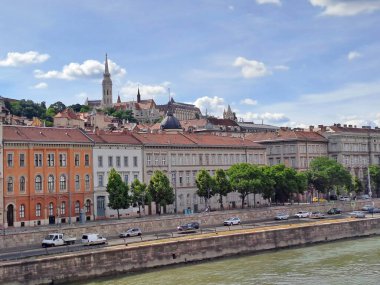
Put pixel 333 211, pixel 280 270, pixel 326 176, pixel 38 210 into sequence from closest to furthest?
1. pixel 280 270
2. pixel 38 210
3. pixel 333 211
4. pixel 326 176

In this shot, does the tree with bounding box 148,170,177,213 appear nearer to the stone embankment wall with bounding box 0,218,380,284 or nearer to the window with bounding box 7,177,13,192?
the window with bounding box 7,177,13,192

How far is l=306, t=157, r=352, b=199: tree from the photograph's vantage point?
100 meters

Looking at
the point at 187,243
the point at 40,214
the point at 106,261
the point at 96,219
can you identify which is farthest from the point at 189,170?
the point at 106,261

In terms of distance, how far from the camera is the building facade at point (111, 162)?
244ft

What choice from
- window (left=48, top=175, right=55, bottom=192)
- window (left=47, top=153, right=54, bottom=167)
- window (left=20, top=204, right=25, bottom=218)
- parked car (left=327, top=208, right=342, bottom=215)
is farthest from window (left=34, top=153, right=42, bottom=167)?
parked car (left=327, top=208, right=342, bottom=215)

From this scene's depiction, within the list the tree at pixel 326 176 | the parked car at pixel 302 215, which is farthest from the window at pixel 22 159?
the tree at pixel 326 176

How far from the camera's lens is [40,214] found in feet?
222

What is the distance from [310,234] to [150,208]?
937 inches

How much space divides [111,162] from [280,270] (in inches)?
1330

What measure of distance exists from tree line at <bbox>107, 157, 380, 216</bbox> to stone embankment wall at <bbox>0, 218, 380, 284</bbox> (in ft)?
61.4

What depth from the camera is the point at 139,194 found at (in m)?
72.0

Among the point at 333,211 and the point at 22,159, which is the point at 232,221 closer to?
the point at 333,211

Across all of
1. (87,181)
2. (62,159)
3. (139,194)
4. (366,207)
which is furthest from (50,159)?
(366,207)

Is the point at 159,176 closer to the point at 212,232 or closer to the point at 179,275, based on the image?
the point at 212,232
